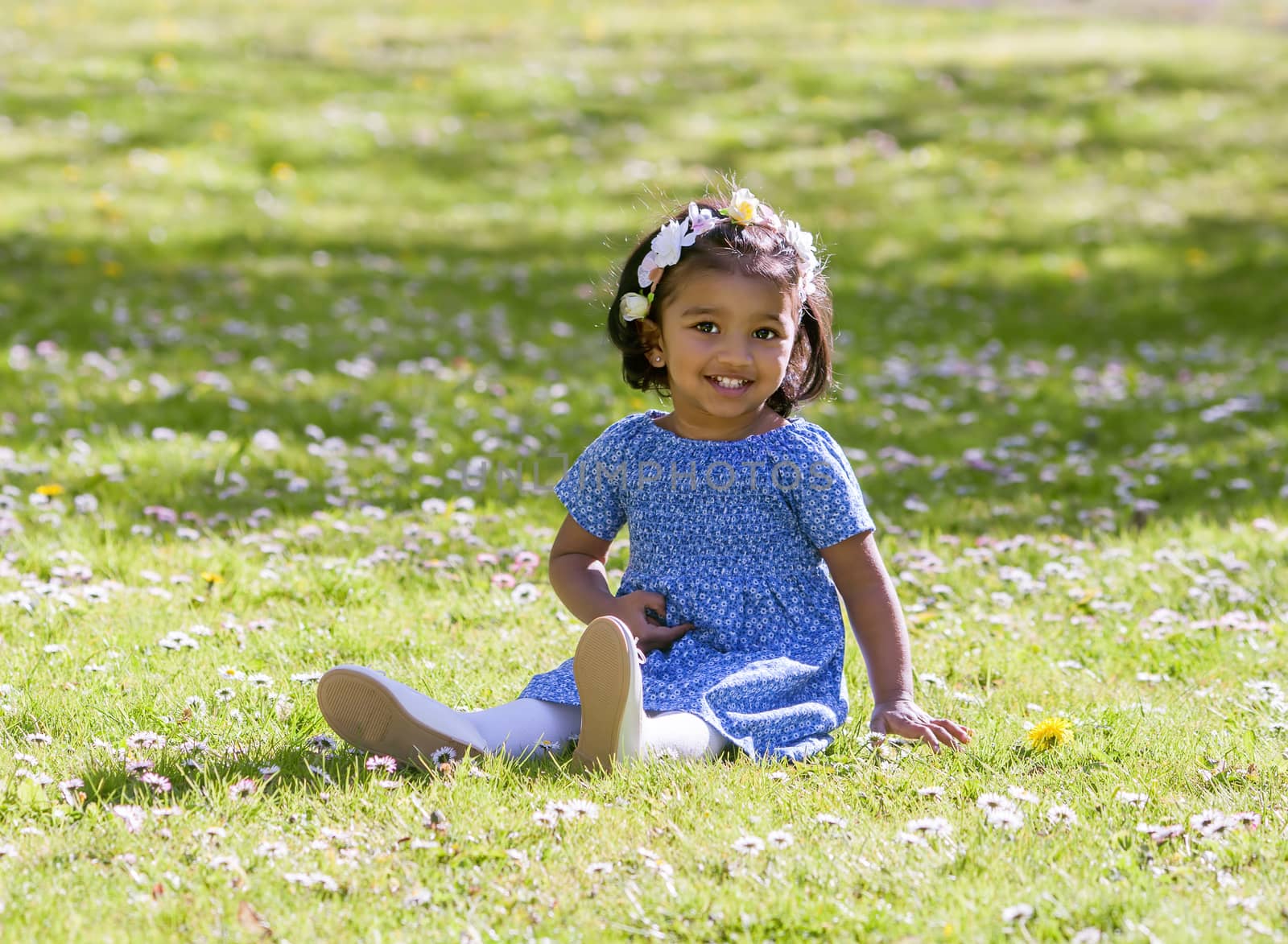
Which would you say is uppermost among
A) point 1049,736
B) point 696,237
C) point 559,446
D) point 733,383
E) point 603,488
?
point 696,237

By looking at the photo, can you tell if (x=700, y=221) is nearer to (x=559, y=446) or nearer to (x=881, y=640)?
(x=881, y=640)

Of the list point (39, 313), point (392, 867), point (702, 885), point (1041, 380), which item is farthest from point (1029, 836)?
point (39, 313)

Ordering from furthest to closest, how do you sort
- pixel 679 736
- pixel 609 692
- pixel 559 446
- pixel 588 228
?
pixel 588 228 < pixel 559 446 < pixel 679 736 < pixel 609 692

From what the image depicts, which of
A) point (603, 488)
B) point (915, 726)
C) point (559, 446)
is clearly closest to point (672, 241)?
point (603, 488)

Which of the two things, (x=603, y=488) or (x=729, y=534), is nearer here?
(x=729, y=534)

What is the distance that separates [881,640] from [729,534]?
1.65ft

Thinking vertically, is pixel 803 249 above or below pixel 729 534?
above

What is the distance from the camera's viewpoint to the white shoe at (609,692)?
346cm

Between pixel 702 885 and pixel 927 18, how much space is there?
69.2 ft

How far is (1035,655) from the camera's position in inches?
193

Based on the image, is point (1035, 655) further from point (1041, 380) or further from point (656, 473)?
point (1041, 380)

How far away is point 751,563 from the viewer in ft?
13.4

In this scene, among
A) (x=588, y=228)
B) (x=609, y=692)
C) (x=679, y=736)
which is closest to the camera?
(x=609, y=692)

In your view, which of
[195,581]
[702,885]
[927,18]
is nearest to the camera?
[702,885]
